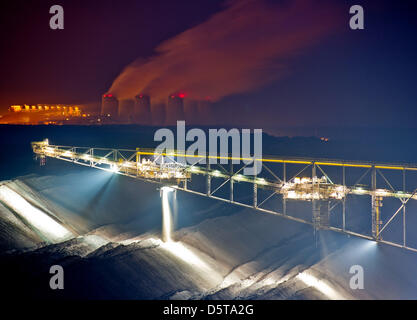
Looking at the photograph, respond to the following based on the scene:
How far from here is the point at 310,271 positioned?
27.2m

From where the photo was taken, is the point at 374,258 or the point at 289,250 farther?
the point at 289,250

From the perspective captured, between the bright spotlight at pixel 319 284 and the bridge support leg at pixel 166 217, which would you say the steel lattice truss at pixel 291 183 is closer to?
the bridge support leg at pixel 166 217

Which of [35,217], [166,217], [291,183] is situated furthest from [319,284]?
[35,217]

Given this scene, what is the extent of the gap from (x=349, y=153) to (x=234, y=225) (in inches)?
2955

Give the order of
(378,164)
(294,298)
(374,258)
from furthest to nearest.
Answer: (374,258) → (378,164) → (294,298)

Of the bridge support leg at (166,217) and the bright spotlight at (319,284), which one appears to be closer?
the bright spotlight at (319,284)

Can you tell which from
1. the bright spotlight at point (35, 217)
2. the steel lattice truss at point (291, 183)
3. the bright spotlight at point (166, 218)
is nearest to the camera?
the steel lattice truss at point (291, 183)

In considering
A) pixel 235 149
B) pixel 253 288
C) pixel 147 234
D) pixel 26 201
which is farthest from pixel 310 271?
pixel 235 149

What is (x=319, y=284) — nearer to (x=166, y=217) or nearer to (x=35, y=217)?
(x=166, y=217)

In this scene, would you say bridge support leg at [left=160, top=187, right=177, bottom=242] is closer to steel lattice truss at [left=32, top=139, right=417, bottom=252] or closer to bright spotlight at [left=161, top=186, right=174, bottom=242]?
bright spotlight at [left=161, top=186, right=174, bottom=242]

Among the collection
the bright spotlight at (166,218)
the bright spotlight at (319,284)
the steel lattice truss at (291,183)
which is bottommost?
the bright spotlight at (319,284)

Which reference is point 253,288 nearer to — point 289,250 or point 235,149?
point 289,250

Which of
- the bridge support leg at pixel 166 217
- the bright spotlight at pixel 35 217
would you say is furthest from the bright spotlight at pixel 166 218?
the bright spotlight at pixel 35 217

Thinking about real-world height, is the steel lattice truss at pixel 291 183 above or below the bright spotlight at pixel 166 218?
above
